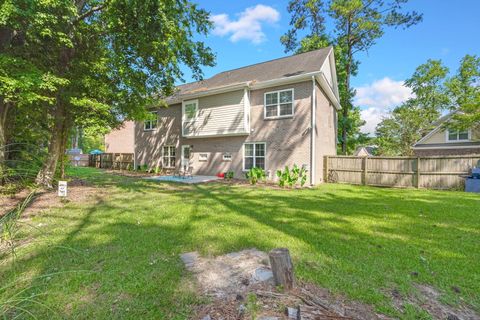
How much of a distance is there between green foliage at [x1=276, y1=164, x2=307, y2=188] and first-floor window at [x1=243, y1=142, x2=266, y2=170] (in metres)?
1.64

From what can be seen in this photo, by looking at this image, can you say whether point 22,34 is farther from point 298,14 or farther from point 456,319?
point 298,14

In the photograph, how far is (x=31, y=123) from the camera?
9.72m

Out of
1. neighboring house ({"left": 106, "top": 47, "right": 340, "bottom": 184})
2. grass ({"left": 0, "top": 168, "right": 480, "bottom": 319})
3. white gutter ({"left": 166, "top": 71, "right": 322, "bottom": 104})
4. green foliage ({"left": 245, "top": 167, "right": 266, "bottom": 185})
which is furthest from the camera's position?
green foliage ({"left": 245, "top": 167, "right": 266, "bottom": 185})

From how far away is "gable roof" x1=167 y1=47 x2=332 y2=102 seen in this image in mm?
12341

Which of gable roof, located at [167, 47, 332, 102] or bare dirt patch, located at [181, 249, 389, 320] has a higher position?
gable roof, located at [167, 47, 332, 102]

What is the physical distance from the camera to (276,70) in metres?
13.7

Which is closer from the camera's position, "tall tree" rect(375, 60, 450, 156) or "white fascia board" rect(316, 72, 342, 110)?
"white fascia board" rect(316, 72, 342, 110)

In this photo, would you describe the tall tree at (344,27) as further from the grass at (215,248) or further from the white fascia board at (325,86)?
the grass at (215,248)

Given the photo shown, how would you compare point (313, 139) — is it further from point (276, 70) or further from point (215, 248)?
point (215, 248)

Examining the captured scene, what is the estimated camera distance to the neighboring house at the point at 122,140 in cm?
3050

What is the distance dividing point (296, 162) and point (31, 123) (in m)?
11.8

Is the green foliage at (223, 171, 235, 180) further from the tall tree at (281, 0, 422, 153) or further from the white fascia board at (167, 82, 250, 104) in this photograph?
the tall tree at (281, 0, 422, 153)

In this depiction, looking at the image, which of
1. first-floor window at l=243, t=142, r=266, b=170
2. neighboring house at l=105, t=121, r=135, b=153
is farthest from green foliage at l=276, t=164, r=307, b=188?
neighboring house at l=105, t=121, r=135, b=153

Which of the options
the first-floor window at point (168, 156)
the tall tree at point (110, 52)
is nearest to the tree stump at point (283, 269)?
the tall tree at point (110, 52)
